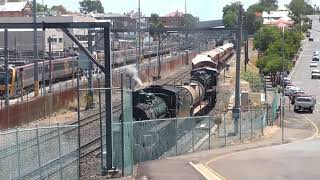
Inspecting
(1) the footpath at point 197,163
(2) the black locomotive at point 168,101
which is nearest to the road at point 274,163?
(1) the footpath at point 197,163

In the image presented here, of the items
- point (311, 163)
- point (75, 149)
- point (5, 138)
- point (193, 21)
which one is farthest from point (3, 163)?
point (193, 21)

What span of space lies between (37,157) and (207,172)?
759cm

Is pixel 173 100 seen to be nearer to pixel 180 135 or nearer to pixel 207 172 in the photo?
pixel 180 135

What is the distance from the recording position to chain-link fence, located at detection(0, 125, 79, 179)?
14250 mm

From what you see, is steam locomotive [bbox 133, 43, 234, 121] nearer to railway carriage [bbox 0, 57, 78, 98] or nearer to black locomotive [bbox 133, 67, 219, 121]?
black locomotive [bbox 133, 67, 219, 121]

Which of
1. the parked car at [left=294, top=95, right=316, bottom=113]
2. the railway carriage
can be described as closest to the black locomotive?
the railway carriage

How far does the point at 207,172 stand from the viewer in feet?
70.8

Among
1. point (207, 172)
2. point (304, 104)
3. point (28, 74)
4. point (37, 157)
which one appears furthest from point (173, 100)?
point (304, 104)

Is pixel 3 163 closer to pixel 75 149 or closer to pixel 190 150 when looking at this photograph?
pixel 75 149

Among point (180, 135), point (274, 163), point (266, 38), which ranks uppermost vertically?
point (266, 38)

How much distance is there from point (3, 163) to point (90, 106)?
72.5ft

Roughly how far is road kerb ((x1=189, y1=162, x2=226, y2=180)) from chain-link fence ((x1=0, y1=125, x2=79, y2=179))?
14.9ft

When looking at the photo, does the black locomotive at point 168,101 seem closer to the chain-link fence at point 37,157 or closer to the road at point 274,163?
the road at point 274,163

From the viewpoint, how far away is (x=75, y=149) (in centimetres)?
1905
